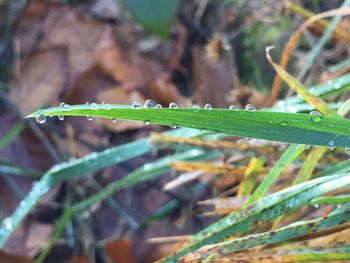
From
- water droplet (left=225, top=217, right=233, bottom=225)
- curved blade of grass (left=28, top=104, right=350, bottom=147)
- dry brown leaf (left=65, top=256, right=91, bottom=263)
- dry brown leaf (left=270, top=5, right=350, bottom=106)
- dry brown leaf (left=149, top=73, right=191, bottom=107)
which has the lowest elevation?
dry brown leaf (left=65, top=256, right=91, bottom=263)

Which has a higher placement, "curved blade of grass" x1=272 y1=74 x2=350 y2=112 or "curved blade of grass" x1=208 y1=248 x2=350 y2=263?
"curved blade of grass" x1=272 y1=74 x2=350 y2=112

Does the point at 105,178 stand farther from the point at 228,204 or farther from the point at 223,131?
the point at 223,131

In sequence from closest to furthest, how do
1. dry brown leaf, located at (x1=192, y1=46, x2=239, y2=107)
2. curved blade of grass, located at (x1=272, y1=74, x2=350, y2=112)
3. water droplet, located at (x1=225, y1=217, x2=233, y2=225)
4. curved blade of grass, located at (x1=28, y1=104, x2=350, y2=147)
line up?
curved blade of grass, located at (x1=28, y1=104, x2=350, y2=147), water droplet, located at (x1=225, y1=217, x2=233, y2=225), curved blade of grass, located at (x1=272, y1=74, x2=350, y2=112), dry brown leaf, located at (x1=192, y1=46, x2=239, y2=107)

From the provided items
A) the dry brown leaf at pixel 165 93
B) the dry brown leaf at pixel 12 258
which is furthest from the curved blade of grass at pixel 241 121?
the dry brown leaf at pixel 165 93

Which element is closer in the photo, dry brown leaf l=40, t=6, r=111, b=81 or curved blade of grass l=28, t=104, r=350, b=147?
curved blade of grass l=28, t=104, r=350, b=147

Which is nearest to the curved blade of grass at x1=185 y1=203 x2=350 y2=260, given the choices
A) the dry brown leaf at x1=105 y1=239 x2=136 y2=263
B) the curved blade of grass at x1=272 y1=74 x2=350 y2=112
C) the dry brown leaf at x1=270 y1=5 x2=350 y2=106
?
the curved blade of grass at x1=272 y1=74 x2=350 y2=112

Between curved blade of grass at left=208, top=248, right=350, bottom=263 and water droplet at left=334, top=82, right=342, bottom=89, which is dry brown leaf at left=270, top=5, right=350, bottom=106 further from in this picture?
curved blade of grass at left=208, top=248, right=350, bottom=263

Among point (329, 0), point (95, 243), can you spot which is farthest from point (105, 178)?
point (329, 0)
